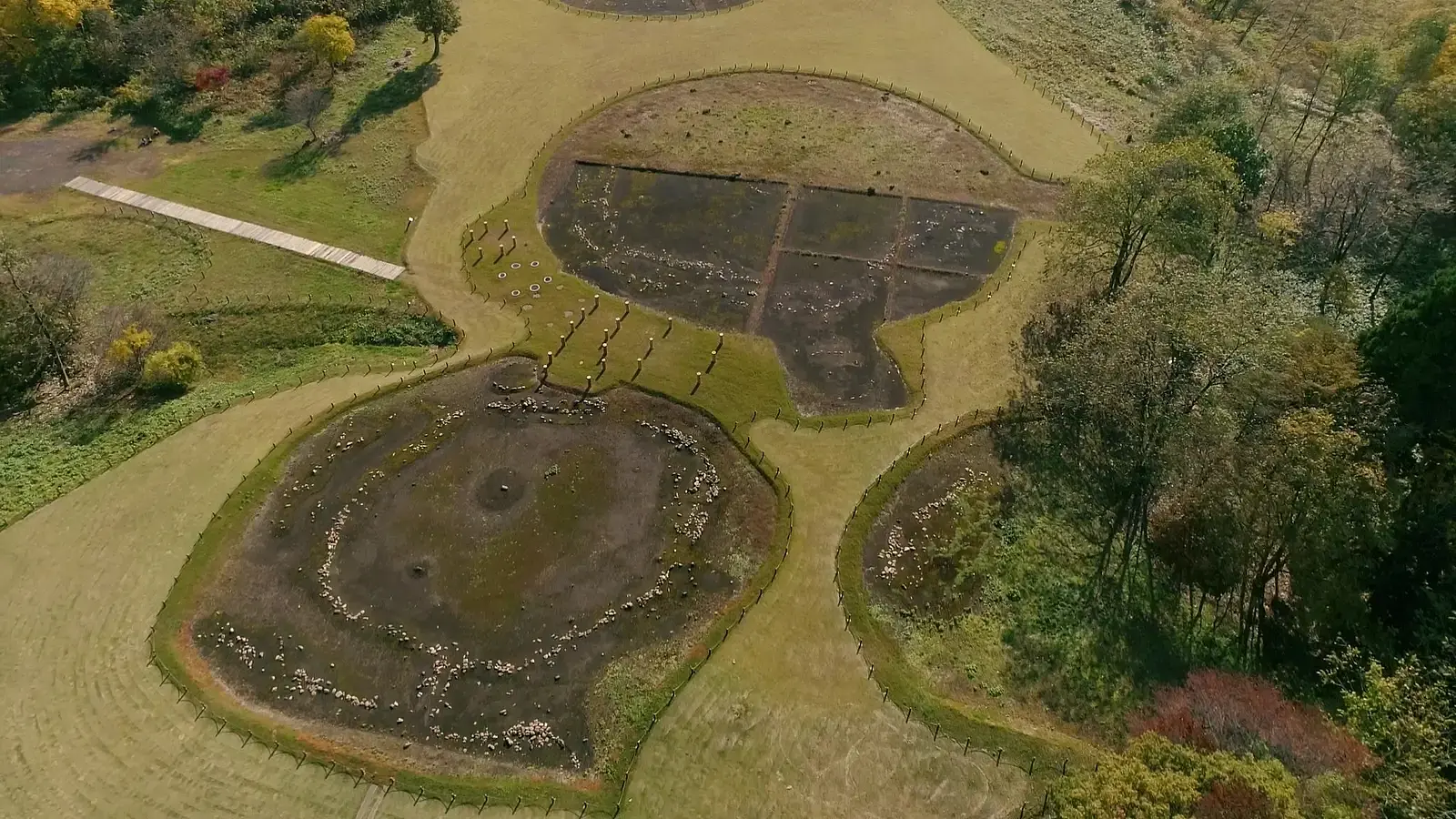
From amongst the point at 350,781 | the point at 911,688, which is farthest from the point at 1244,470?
the point at 350,781

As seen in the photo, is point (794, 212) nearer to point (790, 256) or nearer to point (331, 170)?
point (790, 256)

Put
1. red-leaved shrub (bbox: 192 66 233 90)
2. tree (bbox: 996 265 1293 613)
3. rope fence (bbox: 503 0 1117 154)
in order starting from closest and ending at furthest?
tree (bbox: 996 265 1293 613), rope fence (bbox: 503 0 1117 154), red-leaved shrub (bbox: 192 66 233 90)

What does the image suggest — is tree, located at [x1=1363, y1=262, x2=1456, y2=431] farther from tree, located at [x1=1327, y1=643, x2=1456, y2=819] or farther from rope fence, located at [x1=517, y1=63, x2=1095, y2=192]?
rope fence, located at [x1=517, y1=63, x2=1095, y2=192]

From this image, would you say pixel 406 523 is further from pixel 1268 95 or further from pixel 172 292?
pixel 1268 95

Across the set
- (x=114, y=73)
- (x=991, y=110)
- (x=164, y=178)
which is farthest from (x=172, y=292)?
(x=991, y=110)

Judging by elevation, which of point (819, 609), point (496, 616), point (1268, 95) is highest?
point (1268, 95)

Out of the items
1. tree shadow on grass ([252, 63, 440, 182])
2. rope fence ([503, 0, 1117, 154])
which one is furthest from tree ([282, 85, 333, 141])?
rope fence ([503, 0, 1117, 154])
